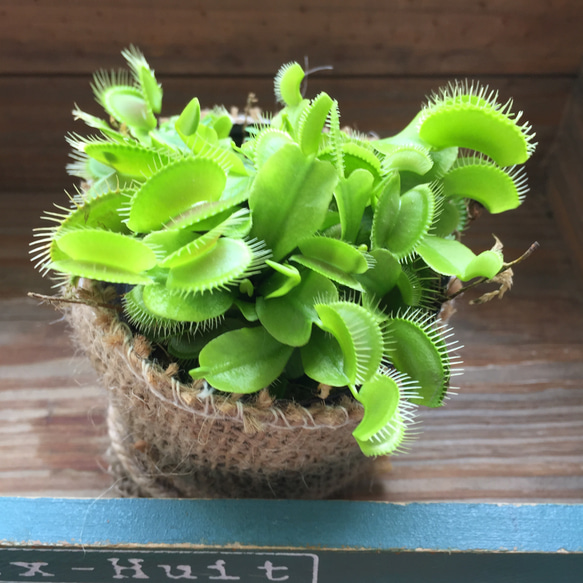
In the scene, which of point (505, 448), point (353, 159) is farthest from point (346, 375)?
point (505, 448)

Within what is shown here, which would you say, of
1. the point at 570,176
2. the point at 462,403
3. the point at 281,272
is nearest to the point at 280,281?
the point at 281,272

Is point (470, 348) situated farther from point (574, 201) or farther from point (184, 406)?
point (184, 406)

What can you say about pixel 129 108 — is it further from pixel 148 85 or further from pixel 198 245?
pixel 198 245

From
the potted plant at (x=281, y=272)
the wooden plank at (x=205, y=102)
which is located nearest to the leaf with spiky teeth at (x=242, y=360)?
the potted plant at (x=281, y=272)

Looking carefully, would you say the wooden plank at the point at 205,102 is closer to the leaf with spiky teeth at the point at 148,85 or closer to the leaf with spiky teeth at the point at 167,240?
the leaf with spiky teeth at the point at 148,85

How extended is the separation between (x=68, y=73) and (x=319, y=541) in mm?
603

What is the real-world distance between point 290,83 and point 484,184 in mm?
169

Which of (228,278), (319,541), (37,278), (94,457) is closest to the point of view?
(228,278)

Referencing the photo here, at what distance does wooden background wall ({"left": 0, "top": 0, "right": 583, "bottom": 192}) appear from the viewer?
2.25ft

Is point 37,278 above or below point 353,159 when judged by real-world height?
below

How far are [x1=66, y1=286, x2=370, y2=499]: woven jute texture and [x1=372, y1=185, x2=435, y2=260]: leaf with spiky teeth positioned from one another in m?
0.11

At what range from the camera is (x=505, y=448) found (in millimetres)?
647

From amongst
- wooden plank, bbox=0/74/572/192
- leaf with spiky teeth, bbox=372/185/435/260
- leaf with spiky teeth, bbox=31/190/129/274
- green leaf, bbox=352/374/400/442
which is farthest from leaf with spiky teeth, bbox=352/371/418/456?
wooden plank, bbox=0/74/572/192

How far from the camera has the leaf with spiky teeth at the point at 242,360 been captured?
37cm
